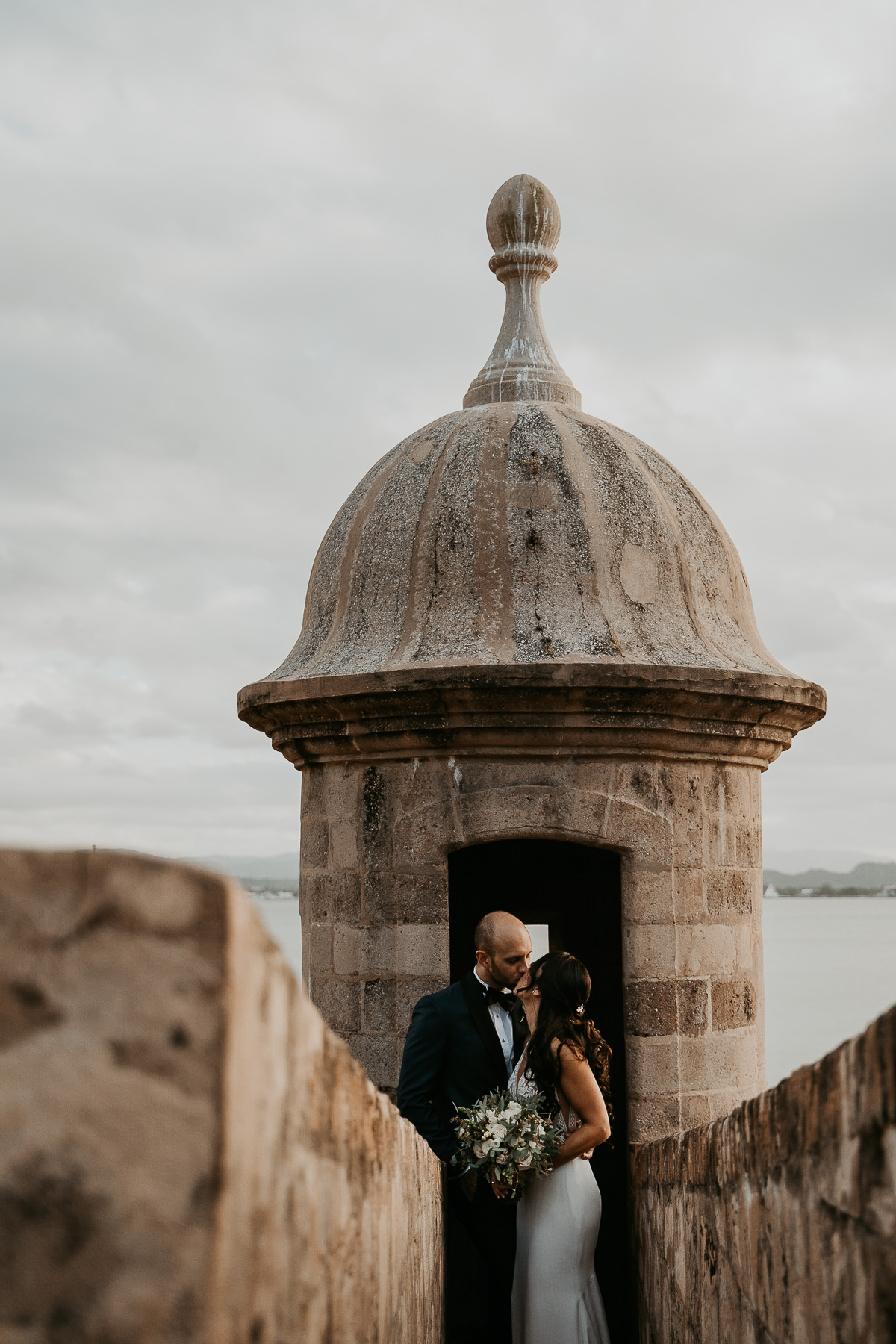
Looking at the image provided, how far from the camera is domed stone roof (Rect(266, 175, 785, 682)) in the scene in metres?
4.76

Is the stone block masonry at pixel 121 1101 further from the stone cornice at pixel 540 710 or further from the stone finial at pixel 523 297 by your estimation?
the stone finial at pixel 523 297

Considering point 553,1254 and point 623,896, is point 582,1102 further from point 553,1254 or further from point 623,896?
point 623,896

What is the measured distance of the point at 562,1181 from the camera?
3.44 metres

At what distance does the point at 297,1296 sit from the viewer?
118 centimetres

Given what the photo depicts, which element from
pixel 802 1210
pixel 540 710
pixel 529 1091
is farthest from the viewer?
pixel 540 710

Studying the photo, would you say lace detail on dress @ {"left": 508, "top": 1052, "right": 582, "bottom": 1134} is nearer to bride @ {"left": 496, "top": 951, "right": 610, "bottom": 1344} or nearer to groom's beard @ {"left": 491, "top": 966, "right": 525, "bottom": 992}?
bride @ {"left": 496, "top": 951, "right": 610, "bottom": 1344}

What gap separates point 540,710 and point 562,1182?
66.1 inches

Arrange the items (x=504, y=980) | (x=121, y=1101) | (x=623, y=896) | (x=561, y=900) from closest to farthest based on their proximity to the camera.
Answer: (x=121, y=1101)
(x=504, y=980)
(x=623, y=896)
(x=561, y=900)

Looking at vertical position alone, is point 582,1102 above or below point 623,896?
below

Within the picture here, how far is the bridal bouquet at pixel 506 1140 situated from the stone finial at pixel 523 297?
139 inches

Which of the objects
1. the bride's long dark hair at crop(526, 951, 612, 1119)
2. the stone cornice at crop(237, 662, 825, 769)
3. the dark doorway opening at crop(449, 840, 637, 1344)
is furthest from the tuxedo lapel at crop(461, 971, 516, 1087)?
the dark doorway opening at crop(449, 840, 637, 1344)

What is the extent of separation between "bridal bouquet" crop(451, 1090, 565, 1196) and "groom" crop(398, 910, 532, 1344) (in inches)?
7.9

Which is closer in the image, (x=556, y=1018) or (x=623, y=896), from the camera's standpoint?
(x=556, y=1018)

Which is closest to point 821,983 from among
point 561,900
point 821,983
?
point 821,983
